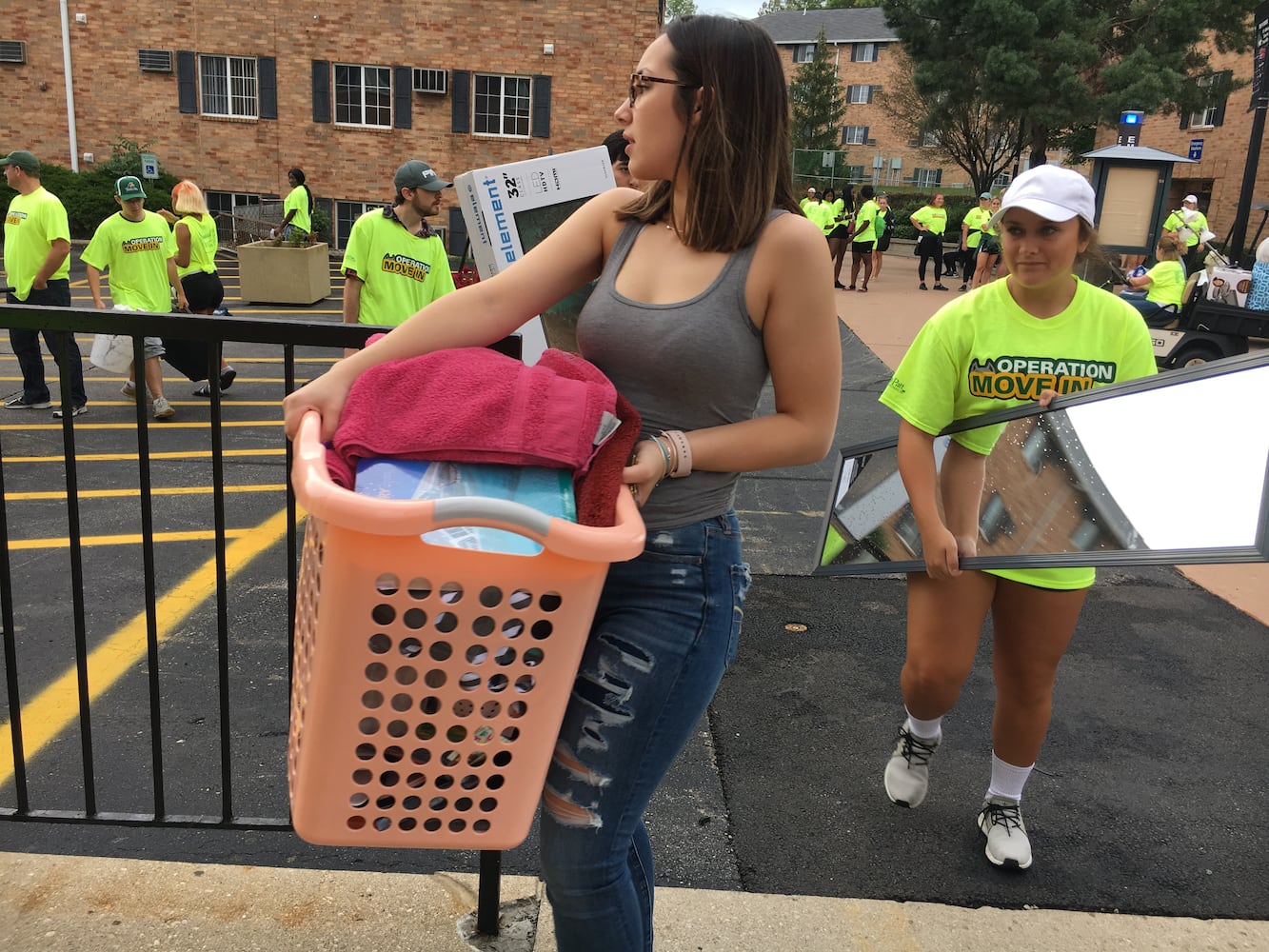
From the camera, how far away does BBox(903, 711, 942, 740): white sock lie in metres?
3.12

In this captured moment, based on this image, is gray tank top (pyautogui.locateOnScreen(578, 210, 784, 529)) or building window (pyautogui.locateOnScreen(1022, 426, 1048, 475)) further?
building window (pyautogui.locateOnScreen(1022, 426, 1048, 475))

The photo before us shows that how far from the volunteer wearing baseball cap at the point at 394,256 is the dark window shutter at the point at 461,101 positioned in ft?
58.4

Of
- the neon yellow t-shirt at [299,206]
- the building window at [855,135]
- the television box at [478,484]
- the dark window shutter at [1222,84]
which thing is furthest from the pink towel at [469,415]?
the building window at [855,135]

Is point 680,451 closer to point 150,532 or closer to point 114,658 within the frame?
point 150,532

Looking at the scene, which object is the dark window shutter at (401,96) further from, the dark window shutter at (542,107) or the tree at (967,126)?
the tree at (967,126)

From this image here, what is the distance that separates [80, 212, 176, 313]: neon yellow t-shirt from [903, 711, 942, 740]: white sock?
7585mm

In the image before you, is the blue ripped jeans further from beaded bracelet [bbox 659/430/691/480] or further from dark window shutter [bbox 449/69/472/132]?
dark window shutter [bbox 449/69/472/132]

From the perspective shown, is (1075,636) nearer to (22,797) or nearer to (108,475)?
(22,797)

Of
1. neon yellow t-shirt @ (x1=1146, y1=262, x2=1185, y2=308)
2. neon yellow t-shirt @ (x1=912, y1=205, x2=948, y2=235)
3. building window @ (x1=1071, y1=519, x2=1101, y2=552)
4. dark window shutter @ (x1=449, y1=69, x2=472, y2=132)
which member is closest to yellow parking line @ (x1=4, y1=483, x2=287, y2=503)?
building window @ (x1=1071, y1=519, x2=1101, y2=552)

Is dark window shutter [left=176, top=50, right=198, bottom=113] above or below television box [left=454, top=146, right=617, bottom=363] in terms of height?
above

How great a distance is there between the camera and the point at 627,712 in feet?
5.34

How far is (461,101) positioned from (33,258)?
16472mm

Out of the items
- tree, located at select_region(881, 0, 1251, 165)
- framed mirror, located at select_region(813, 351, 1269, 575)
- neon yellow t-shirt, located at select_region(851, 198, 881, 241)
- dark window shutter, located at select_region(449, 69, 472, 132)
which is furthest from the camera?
tree, located at select_region(881, 0, 1251, 165)

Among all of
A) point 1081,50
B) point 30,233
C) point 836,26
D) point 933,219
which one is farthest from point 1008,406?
point 836,26
